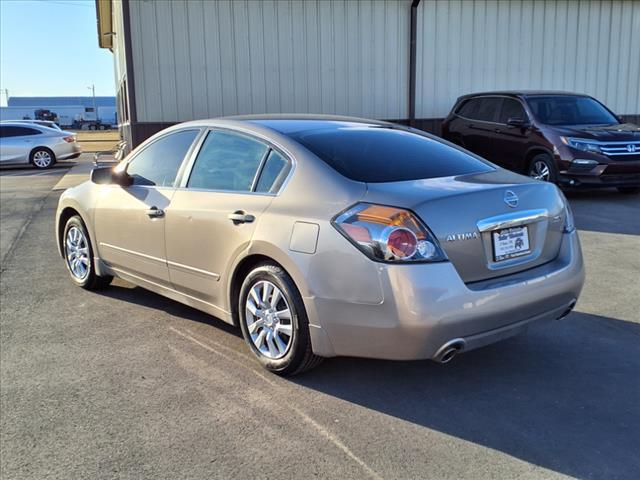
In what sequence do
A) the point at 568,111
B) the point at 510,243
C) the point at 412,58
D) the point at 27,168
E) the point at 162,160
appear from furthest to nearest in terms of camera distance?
1. the point at 27,168
2. the point at 412,58
3. the point at 568,111
4. the point at 162,160
5. the point at 510,243

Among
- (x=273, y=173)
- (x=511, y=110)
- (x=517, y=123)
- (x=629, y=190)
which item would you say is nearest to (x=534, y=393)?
(x=273, y=173)

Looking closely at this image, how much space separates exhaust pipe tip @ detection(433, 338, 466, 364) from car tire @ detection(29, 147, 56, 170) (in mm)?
18863

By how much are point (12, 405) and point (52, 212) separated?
7.38 m

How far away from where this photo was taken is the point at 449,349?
10.6 feet

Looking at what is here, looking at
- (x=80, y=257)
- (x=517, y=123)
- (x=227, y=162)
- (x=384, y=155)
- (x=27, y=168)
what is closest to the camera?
(x=384, y=155)

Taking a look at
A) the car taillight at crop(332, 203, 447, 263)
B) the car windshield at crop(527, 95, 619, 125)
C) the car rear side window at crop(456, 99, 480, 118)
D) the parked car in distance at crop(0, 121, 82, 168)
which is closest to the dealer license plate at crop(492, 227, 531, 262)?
the car taillight at crop(332, 203, 447, 263)

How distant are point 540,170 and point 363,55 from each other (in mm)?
5209

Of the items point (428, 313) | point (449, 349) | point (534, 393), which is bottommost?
point (534, 393)

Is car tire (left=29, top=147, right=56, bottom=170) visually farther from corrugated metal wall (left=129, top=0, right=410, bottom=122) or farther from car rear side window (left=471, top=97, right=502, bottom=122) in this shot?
car rear side window (left=471, top=97, right=502, bottom=122)

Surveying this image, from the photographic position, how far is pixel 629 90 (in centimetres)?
1625

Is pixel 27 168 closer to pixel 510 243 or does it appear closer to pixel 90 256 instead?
pixel 90 256

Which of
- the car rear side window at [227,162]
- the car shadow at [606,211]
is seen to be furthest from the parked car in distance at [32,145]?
the car rear side window at [227,162]

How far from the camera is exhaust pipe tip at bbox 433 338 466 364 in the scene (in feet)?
10.5

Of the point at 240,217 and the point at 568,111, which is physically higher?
the point at 568,111
